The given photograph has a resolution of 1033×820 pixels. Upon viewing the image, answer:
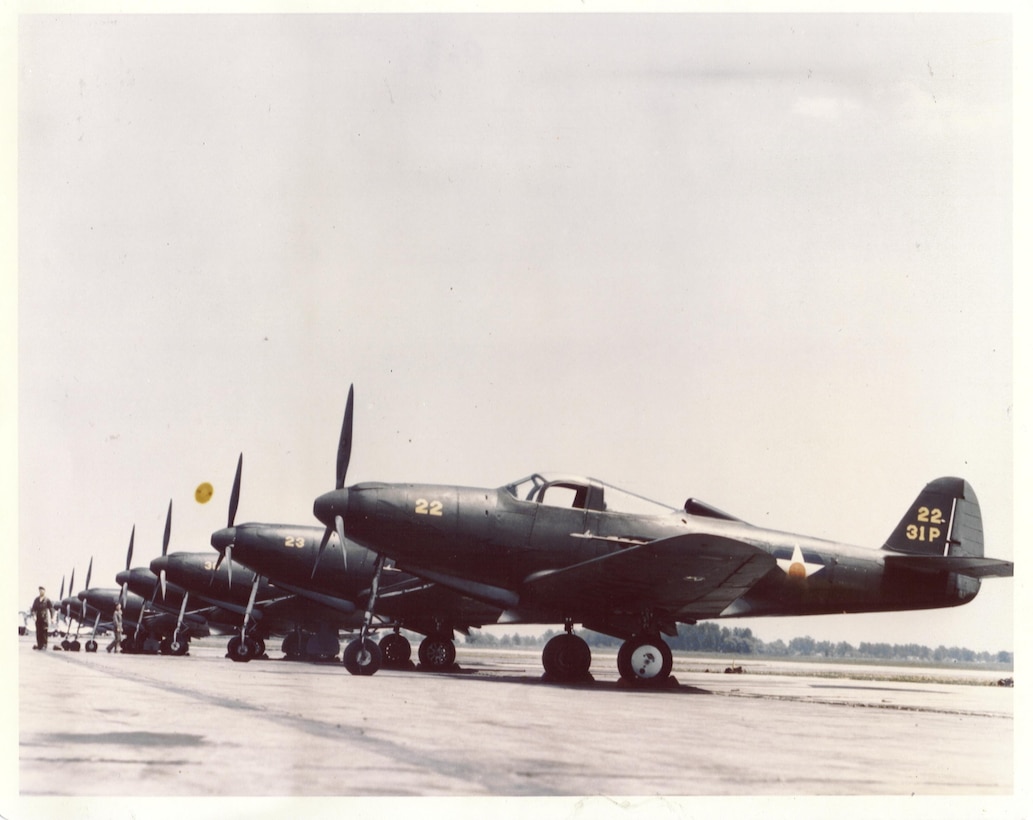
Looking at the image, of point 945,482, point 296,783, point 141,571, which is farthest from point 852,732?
point 141,571

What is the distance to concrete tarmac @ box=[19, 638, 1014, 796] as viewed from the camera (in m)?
7.11

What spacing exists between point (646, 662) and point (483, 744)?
6.98m

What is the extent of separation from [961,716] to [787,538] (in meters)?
4.41

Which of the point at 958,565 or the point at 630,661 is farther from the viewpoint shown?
the point at 958,565

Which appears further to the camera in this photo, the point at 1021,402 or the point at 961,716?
the point at 961,716

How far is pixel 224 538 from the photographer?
855 inches

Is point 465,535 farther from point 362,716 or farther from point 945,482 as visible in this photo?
point 945,482

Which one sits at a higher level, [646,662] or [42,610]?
[646,662]

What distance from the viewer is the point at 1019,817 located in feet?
26.3

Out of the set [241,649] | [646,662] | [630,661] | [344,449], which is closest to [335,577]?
[241,649]

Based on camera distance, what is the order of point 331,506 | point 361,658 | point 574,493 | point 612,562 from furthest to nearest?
point 361,658
point 574,493
point 331,506
point 612,562

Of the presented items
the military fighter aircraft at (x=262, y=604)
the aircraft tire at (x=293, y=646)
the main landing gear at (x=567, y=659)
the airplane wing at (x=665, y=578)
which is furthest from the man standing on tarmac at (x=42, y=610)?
the airplane wing at (x=665, y=578)

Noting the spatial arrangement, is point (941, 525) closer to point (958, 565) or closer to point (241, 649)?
point (958, 565)

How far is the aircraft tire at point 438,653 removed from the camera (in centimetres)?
2039
